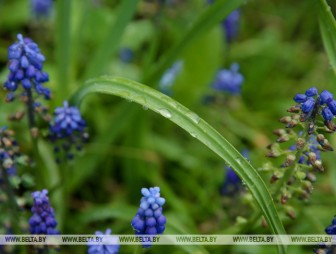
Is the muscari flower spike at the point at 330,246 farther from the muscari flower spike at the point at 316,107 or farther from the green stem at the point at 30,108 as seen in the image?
the green stem at the point at 30,108

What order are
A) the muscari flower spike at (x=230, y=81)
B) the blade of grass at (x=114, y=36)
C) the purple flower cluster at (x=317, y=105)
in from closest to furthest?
1. the purple flower cluster at (x=317, y=105)
2. the blade of grass at (x=114, y=36)
3. the muscari flower spike at (x=230, y=81)

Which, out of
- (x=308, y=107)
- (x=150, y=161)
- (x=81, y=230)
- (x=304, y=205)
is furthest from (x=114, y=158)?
(x=308, y=107)

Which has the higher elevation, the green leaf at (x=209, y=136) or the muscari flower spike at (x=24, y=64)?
the muscari flower spike at (x=24, y=64)

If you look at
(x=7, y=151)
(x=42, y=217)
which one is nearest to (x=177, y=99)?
(x=7, y=151)

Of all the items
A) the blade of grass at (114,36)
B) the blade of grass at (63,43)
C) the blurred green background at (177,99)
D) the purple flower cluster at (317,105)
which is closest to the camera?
the purple flower cluster at (317,105)

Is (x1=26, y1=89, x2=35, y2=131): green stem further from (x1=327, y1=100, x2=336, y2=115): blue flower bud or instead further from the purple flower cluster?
(x1=327, y1=100, x2=336, y2=115): blue flower bud

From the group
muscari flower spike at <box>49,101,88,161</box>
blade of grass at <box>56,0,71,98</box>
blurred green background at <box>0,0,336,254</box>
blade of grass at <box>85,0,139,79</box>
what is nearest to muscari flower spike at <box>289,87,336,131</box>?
blurred green background at <box>0,0,336,254</box>
